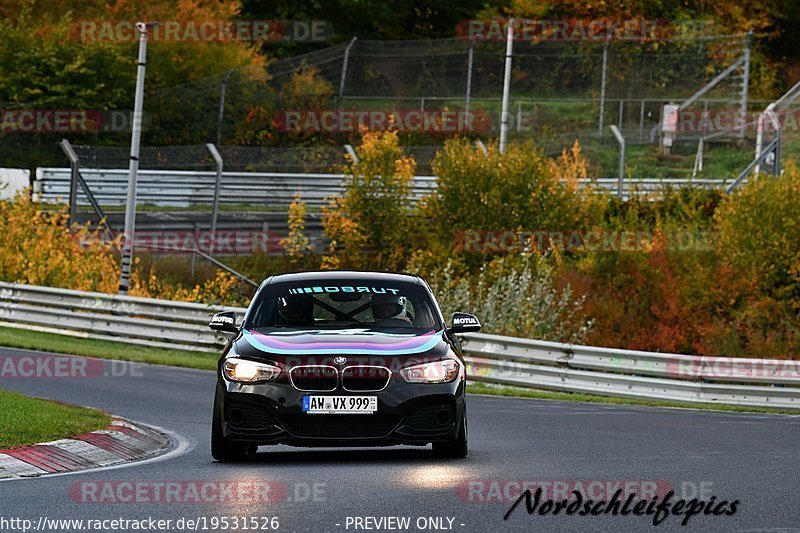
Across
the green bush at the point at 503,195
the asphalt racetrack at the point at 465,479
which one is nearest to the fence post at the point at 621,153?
the green bush at the point at 503,195

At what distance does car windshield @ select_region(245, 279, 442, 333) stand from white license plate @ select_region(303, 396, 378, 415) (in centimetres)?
111

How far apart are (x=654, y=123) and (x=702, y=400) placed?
29619 mm

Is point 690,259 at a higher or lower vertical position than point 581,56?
lower

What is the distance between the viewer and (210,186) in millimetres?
40812

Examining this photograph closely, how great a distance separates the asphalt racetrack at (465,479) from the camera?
10016 millimetres

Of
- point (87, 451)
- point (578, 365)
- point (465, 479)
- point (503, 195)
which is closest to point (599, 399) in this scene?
point (578, 365)

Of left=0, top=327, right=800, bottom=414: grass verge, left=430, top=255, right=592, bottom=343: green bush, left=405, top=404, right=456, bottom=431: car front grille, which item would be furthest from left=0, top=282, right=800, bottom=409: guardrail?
left=405, top=404, right=456, bottom=431: car front grille

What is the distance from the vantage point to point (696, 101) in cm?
5078

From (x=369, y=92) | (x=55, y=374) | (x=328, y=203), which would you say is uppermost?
(x=369, y=92)

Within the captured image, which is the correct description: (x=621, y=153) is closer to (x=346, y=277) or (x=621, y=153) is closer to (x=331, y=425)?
(x=346, y=277)

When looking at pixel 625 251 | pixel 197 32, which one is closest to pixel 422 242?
pixel 625 251

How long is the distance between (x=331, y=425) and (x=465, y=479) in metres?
1.36

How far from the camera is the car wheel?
13312 millimetres

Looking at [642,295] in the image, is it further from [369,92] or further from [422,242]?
[369,92]
